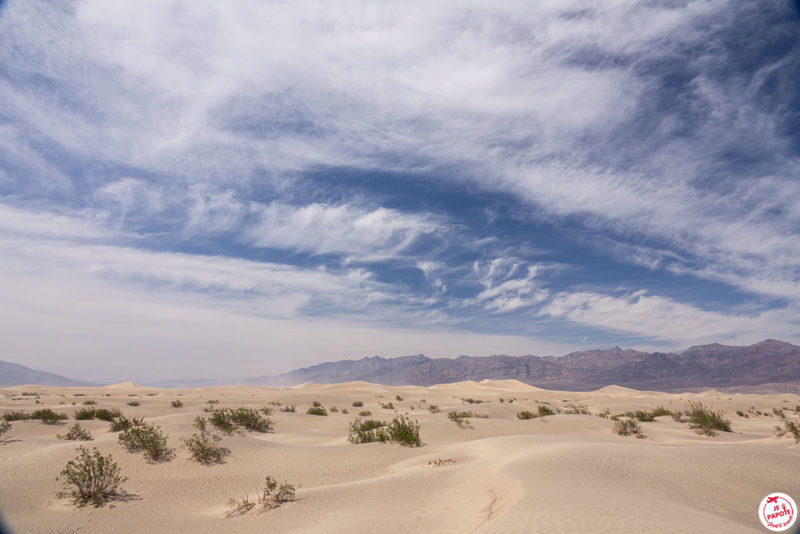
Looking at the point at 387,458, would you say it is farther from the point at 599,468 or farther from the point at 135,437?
the point at 135,437

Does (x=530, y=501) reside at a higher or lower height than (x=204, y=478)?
higher

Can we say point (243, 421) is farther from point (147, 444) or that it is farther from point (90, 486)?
point (90, 486)

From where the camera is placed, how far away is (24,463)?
9.26m

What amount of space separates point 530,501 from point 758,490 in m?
5.82

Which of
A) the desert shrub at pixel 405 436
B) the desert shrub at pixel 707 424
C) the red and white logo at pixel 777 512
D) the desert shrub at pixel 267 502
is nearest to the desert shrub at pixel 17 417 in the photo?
the desert shrub at pixel 267 502

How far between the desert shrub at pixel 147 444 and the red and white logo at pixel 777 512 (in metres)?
12.0

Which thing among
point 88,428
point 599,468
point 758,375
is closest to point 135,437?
point 88,428

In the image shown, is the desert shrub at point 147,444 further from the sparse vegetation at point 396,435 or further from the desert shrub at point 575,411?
the desert shrub at point 575,411

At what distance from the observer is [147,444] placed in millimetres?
10398

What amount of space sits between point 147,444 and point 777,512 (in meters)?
12.8

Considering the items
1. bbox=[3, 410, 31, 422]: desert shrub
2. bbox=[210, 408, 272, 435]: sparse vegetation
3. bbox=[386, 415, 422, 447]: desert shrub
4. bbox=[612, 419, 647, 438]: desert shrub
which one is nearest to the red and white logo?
bbox=[386, 415, 422, 447]: desert shrub

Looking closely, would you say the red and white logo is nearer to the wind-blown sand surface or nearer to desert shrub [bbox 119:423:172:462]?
the wind-blown sand surface

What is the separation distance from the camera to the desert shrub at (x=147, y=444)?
10241 mm

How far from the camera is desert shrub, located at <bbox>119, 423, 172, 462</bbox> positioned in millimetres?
10241
